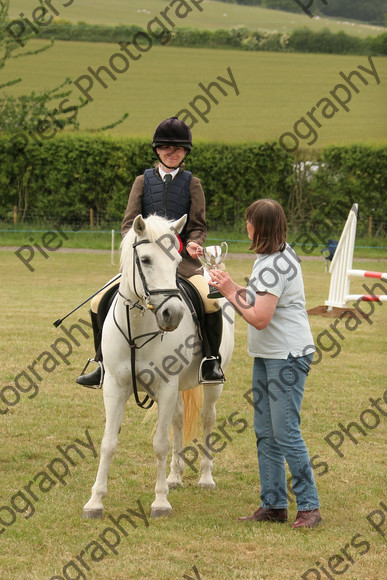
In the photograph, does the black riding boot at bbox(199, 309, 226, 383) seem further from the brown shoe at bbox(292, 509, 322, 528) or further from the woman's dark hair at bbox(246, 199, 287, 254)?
the brown shoe at bbox(292, 509, 322, 528)

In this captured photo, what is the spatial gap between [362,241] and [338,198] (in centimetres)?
173

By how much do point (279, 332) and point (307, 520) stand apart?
118 centimetres

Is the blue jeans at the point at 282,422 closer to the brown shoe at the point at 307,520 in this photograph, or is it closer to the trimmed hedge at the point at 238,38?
the brown shoe at the point at 307,520

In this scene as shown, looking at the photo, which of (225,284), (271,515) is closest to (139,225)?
(225,284)

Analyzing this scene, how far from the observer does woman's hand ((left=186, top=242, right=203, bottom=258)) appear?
517 centimetres

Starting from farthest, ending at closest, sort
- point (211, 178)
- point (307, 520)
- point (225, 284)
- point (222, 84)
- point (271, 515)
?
point (222, 84)
point (211, 178)
point (271, 515)
point (307, 520)
point (225, 284)

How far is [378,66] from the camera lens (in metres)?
43.1

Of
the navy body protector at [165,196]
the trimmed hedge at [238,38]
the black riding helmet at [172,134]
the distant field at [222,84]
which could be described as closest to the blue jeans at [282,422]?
the navy body protector at [165,196]

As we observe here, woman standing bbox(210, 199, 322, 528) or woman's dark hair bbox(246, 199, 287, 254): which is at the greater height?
woman's dark hair bbox(246, 199, 287, 254)

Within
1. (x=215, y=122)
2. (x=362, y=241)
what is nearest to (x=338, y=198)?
(x=362, y=241)

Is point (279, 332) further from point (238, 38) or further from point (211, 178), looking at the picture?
point (238, 38)

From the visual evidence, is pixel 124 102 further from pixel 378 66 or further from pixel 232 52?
pixel 378 66

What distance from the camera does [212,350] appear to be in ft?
17.5

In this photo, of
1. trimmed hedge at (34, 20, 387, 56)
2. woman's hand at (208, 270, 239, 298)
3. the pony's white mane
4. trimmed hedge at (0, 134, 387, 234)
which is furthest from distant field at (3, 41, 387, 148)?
woman's hand at (208, 270, 239, 298)
